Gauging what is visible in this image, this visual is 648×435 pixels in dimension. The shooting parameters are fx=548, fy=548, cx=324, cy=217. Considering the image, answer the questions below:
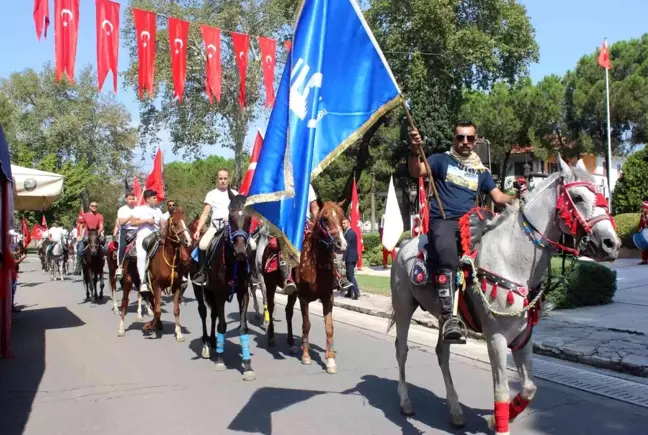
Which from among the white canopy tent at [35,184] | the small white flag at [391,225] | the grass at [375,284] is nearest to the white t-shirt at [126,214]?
the white canopy tent at [35,184]

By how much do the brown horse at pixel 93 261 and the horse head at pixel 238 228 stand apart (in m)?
8.33

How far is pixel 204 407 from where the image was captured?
5.93 metres

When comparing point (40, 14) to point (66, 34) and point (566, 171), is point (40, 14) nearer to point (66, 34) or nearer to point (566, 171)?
point (66, 34)

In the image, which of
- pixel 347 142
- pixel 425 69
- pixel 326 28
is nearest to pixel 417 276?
pixel 347 142

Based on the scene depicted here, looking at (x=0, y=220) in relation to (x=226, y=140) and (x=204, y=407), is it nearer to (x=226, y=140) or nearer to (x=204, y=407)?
(x=204, y=407)

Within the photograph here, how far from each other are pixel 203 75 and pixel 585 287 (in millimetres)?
24633

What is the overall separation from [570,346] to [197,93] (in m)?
27.7

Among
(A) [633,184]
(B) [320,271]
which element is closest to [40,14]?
(B) [320,271]

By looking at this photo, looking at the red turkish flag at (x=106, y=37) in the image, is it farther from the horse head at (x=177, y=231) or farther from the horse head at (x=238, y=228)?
the horse head at (x=238, y=228)

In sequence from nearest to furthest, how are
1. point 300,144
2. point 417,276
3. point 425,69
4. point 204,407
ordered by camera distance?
point 300,144 → point 417,276 → point 204,407 → point 425,69

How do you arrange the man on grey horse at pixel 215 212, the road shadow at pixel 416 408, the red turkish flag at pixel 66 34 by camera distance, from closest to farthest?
the road shadow at pixel 416 408 → the man on grey horse at pixel 215 212 → the red turkish flag at pixel 66 34

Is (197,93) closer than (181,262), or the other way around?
(181,262)

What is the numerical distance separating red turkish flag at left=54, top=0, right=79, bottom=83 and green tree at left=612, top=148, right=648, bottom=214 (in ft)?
80.3

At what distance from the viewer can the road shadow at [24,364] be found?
578cm
